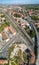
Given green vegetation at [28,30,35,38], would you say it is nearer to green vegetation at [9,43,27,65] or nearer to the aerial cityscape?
the aerial cityscape

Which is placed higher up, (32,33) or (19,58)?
(32,33)

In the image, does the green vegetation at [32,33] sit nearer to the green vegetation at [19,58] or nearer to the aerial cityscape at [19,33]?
the aerial cityscape at [19,33]

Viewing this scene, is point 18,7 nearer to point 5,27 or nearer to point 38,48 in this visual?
point 5,27

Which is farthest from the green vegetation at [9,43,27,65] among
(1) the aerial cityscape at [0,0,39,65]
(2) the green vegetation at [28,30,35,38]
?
(2) the green vegetation at [28,30,35,38]

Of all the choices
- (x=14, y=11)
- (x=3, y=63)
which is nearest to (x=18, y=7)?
(x=14, y=11)

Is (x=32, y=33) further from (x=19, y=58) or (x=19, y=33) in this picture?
(x=19, y=58)

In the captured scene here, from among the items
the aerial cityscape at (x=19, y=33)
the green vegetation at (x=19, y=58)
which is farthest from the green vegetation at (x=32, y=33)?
the green vegetation at (x=19, y=58)

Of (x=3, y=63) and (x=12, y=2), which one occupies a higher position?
(x=12, y=2)

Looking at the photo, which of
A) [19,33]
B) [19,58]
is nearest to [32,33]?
[19,33]
